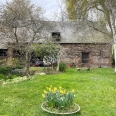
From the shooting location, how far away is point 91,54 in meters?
26.0

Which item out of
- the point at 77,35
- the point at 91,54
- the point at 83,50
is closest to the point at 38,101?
the point at 83,50

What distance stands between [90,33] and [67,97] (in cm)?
2069

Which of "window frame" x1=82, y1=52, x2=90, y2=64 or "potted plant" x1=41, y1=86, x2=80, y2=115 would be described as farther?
"window frame" x1=82, y1=52, x2=90, y2=64

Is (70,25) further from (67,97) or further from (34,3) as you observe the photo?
(67,97)

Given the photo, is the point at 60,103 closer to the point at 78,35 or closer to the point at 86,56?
the point at 86,56

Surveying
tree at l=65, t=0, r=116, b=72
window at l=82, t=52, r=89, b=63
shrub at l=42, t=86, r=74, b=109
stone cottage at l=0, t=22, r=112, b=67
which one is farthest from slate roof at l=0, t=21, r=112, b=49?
shrub at l=42, t=86, r=74, b=109

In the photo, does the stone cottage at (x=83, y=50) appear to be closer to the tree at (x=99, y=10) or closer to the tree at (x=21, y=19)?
the tree at (x=99, y=10)

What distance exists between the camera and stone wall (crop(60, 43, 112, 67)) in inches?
1017

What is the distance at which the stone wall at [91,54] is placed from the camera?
2583 cm

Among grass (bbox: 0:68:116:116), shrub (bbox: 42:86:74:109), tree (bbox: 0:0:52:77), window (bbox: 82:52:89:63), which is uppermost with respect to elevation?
tree (bbox: 0:0:52:77)

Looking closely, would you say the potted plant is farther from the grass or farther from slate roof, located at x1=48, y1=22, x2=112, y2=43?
slate roof, located at x1=48, y1=22, x2=112, y2=43

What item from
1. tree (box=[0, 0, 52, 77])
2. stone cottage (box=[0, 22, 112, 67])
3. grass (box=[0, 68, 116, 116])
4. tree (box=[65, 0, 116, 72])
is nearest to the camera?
grass (box=[0, 68, 116, 116])

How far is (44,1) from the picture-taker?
58.1 ft

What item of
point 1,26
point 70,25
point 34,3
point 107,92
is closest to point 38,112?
point 107,92
